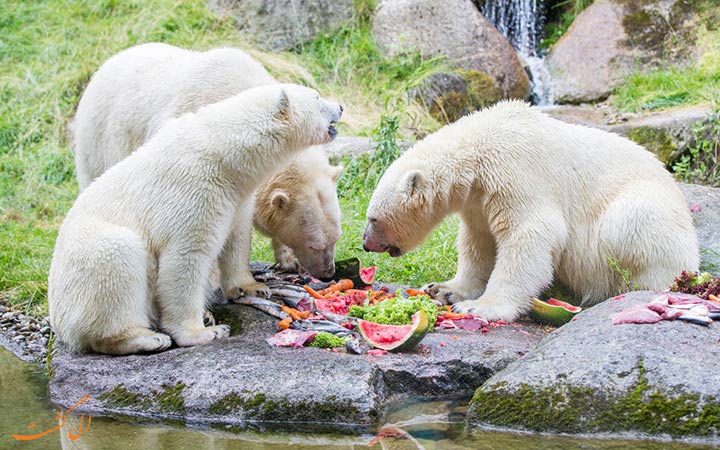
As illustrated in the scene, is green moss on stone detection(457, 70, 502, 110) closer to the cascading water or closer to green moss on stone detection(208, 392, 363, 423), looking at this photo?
the cascading water

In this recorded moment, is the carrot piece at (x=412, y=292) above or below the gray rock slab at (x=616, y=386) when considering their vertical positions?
below

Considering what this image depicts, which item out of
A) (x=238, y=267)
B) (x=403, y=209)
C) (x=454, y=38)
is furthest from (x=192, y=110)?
(x=454, y=38)

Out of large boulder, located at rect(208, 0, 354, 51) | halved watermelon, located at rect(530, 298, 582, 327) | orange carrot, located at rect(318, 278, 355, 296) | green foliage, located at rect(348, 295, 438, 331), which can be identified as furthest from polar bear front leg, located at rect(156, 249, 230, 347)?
large boulder, located at rect(208, 0, 354, 51)

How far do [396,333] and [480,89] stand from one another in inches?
390

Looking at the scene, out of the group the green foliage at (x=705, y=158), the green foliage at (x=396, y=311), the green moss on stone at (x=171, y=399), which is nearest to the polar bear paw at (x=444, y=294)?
the green foliage at (x=396, y=311)

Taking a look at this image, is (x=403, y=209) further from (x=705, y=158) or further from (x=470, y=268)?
(x=705, y=158)

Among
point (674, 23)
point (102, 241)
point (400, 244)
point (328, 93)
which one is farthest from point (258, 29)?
point (102, 241)

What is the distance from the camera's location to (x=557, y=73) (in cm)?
1630

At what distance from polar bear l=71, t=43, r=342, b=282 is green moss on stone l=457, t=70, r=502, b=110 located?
24.4 feet

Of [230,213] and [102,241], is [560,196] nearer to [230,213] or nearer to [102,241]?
[230,213]

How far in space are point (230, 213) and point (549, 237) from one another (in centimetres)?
246

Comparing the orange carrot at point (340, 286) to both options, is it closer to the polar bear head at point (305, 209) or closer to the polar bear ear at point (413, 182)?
the polar bear head at point (305, 209)

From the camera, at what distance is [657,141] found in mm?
12297

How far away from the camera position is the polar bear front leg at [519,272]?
667cm
